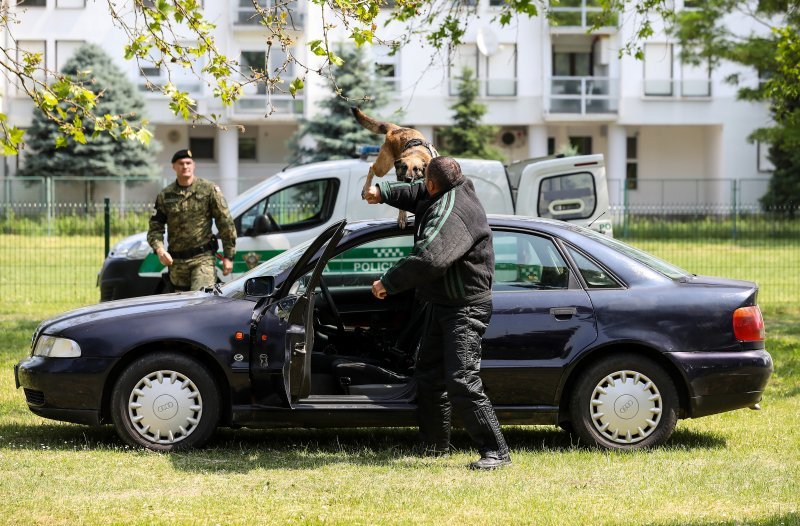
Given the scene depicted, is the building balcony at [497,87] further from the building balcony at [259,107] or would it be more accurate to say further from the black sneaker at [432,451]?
the black sneaker at [432,451]

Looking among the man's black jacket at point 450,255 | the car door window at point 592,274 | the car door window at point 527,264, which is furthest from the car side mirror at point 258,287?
the car door window at point 592,274

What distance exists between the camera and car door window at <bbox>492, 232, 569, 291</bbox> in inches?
293

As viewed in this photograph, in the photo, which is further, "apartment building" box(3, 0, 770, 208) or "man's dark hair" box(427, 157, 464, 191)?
"apartment building" box(3, 0, 770, 208)

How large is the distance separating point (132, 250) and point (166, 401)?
20.9ft

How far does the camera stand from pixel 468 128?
38.8 m

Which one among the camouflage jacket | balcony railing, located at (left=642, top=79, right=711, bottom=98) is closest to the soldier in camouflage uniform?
the camouflage jacket

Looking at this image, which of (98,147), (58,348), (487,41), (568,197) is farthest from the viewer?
(487,41)

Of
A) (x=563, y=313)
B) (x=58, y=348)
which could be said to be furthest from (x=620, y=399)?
(x=58, y=348)

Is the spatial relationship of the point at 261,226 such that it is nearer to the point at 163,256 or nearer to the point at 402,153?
the point at 163,256

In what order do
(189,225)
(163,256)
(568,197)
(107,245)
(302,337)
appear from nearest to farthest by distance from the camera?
1. (302,337)
2. (163,256)
3. (189,225)
4. (568,197)
5. (107,245)

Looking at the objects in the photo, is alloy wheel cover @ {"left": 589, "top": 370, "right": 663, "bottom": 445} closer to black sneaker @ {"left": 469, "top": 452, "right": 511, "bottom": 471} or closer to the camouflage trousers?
black sneaker @ {"left": 469, "top": 452, "right": 511, "bottom": 471}

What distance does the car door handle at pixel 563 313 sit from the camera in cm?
729

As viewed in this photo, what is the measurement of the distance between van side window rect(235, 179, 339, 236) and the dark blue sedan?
5278 mm

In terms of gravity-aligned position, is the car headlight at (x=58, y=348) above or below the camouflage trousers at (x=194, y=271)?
below
